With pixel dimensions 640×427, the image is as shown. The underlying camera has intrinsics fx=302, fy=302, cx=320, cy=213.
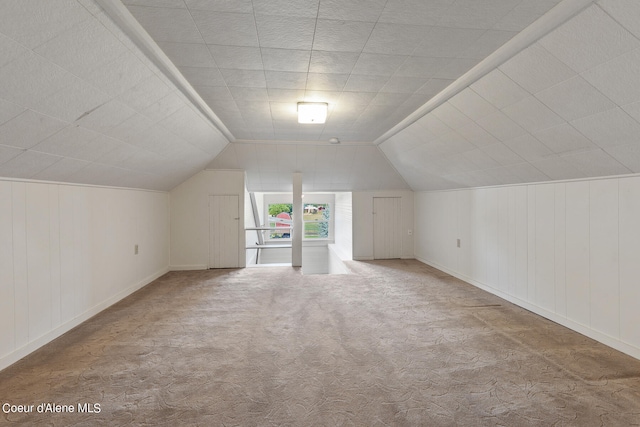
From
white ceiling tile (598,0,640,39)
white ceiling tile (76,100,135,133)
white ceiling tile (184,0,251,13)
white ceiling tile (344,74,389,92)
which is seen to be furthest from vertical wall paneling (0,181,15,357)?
white ceiling tile (598,0,640,39)

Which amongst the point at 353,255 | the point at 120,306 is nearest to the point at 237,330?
the point at 120,306

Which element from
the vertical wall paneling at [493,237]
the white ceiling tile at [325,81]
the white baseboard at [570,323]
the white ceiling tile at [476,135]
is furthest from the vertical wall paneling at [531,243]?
the white ceiling tile at [325,81]

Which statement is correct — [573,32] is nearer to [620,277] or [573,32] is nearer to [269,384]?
[620,277]

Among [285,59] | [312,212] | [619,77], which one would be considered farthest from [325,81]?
[312,212]

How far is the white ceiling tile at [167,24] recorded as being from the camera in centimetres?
183

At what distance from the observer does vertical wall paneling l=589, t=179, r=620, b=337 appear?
2760mm

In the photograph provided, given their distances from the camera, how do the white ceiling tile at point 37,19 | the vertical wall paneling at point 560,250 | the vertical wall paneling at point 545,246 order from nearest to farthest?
the white ceiling tile at point 37,19
the vertical wall paneling at point 560,250
the vertical wall paneling at point 545,246

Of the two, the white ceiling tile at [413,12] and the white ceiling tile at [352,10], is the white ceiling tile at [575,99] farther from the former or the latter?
the white ceiling tile at [352,10]

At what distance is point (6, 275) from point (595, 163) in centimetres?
514

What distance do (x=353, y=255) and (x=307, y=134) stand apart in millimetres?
3248

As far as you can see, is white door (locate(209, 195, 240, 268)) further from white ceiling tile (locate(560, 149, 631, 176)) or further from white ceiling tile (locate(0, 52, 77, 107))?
white ceiling tile (locate(560, 149, 631, 176))

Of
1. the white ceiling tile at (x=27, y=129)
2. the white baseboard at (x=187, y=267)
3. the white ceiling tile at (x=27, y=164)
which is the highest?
the white ceiling tile at (x=27, y=129)

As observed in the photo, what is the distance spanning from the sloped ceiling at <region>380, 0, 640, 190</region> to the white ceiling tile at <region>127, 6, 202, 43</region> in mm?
2296

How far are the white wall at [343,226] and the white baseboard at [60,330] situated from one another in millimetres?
4536
